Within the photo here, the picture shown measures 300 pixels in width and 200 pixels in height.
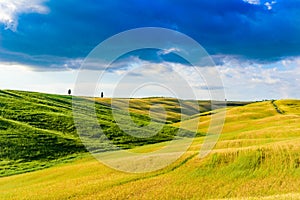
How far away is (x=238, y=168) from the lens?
32.8 m

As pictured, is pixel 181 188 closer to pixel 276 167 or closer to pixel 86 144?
pixel 276 167

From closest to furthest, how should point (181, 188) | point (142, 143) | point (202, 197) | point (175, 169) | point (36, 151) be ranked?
point (202, 197), point (181, 188), point (175, 169), point (36, 151), point (142, 143)

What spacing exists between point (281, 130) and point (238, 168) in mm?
23611

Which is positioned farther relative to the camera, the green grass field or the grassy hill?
the grassy hill

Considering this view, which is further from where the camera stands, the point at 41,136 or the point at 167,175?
the point at 41,136

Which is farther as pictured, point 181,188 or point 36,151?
point 36,151

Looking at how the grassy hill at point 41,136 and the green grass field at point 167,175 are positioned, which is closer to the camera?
the green grass field at point 167,175

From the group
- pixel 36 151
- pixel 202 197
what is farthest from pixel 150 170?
pixel 36 151

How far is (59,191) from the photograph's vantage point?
30203mm

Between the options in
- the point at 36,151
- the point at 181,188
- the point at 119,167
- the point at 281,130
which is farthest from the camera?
the point at 281,130

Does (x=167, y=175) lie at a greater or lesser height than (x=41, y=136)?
lesser

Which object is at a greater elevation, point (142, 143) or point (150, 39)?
point (150, 39)

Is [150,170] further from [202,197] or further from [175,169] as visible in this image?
[202,197]

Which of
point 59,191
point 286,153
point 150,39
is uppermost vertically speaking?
point 150,39
